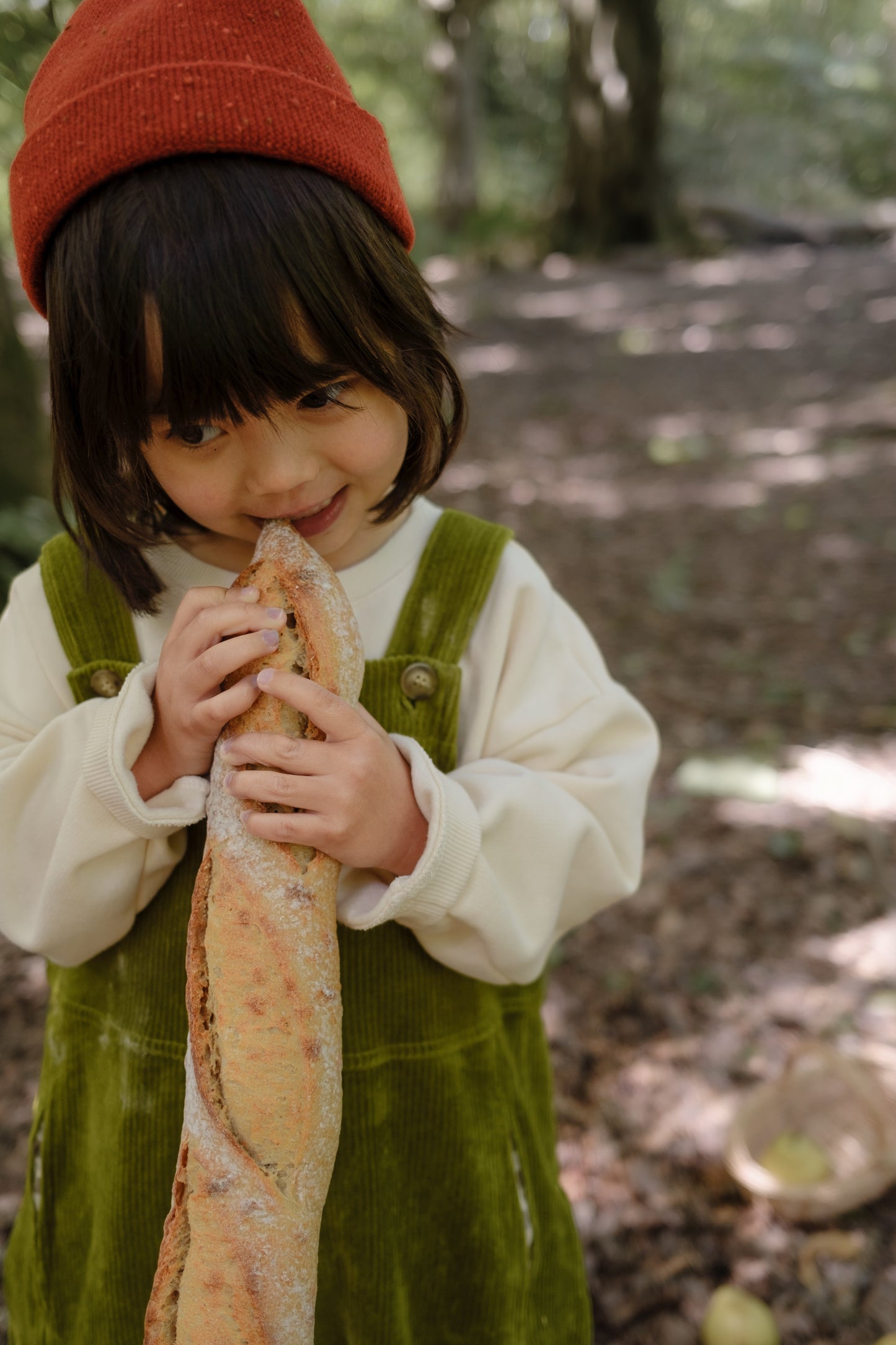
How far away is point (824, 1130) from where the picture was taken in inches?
93.4

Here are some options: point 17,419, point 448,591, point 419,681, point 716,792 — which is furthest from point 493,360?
point 419,681

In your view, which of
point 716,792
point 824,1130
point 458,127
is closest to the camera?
point 824,1130

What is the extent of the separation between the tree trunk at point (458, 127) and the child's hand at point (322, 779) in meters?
16.6

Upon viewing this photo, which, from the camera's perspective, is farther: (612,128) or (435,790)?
(612,128)

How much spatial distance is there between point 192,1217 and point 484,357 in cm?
917

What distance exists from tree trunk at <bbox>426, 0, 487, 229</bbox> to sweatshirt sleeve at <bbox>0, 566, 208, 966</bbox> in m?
16.4

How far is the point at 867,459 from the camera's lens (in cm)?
664

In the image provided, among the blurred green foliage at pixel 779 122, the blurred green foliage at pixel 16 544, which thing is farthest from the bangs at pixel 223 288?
the blurred green foliage at pixel 779 122

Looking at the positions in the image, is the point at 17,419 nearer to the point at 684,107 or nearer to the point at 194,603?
the point at 194,603

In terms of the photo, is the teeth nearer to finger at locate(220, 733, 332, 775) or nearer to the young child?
the young child

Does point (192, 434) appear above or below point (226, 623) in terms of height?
above

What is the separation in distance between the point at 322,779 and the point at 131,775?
0.26m

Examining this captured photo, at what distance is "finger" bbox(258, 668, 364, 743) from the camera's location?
1.18 metres

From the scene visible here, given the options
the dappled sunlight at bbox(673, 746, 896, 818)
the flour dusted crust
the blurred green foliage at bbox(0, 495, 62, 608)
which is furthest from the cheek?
the dappled sunlight at bbox(673, 746, 896, 818)
